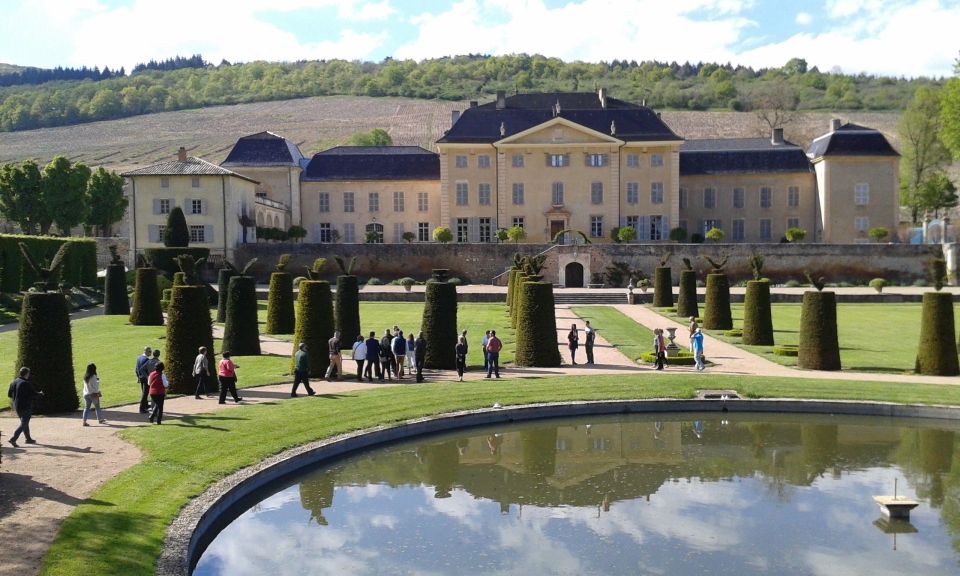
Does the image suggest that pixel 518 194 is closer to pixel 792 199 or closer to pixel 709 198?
pixel 709 198

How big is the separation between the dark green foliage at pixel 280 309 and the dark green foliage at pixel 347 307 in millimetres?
3892

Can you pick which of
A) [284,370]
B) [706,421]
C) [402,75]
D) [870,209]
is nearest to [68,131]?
[402,75]

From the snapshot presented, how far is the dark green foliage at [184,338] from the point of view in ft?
58.6

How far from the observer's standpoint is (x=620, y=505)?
1160 cm

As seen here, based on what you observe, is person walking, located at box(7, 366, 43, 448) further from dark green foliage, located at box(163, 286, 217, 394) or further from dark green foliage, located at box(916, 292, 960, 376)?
dark green foliage, located at box(916, 292, 960, 376)

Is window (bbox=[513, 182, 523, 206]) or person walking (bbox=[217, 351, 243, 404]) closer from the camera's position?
person walking (bbox=[217, 351, 243, 404])

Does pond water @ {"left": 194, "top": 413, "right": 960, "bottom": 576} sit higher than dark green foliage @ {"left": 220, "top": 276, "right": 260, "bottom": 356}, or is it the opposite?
dark green foliage @ {"left": 220, "top": 276, "right": 260, "bottom": 356}

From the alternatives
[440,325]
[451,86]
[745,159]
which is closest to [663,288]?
[440,325]

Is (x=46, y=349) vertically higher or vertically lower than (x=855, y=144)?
lower

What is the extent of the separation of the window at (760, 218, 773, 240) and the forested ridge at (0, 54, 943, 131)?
53496 millimetres

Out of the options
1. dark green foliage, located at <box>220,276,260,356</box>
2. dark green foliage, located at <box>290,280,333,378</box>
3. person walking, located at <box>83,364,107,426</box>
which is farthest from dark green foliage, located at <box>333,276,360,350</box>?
person walking, located at <box>83,364,107,426</box>

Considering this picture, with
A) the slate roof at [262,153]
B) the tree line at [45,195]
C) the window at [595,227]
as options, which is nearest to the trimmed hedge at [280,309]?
the window at [595,227]

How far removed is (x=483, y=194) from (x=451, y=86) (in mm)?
91887

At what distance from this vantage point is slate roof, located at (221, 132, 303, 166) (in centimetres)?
5759
